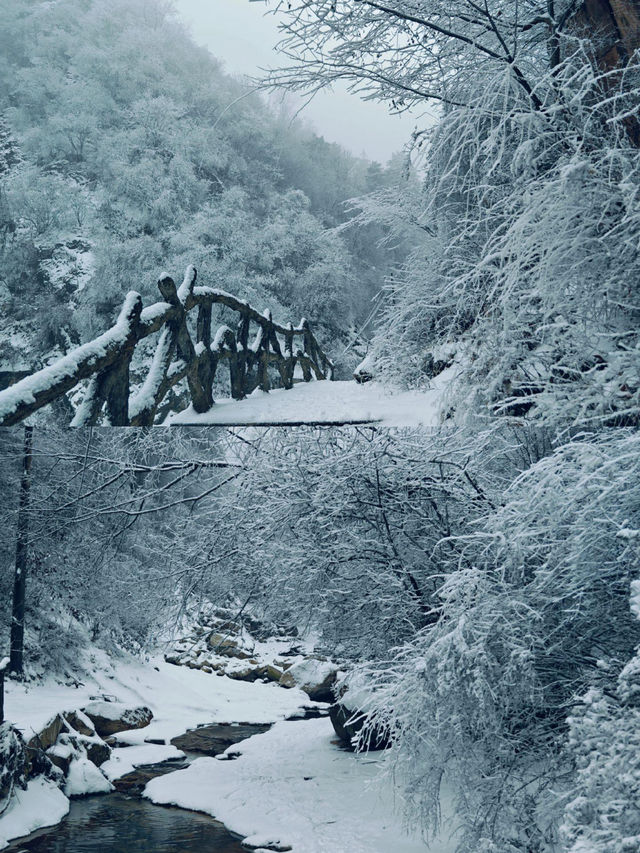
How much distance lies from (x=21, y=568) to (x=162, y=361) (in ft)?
20.6

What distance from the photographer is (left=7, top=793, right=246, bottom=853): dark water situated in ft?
18.5

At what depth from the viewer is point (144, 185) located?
472cm

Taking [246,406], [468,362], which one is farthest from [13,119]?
[468,362]

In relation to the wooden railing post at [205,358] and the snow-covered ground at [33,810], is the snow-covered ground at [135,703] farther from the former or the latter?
the wooden railing post at [205,358]

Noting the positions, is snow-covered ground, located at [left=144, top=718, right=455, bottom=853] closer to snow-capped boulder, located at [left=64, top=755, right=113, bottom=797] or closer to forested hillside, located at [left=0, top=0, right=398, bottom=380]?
snow-capped boulder, located at [left=64, top=755, right=113, bottom=797]

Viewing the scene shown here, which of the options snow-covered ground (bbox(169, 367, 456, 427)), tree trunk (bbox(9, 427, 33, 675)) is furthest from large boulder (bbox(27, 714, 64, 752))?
snow-covered ground (bbox(169, 367, 456, 427))

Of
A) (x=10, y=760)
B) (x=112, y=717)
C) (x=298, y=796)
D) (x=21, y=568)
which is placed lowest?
(x=112, y=717)

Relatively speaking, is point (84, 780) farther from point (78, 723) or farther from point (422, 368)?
point (422, 368)

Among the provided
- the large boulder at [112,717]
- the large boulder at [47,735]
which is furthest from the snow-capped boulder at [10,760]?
A: the large boulder at [112,717]

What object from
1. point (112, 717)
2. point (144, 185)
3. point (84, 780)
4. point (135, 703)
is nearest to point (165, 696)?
point (135, 703)

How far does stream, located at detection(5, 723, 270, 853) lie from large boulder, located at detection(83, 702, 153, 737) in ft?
5.66

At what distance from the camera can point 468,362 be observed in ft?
9.48

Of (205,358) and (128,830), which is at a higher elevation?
(205,358)

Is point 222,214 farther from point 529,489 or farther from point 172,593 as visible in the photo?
point 172,593
